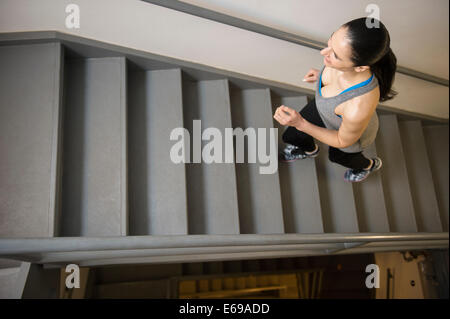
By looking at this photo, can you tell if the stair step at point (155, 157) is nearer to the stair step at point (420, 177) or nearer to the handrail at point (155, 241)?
the handrail at point (155, 241)

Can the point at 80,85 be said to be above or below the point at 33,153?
above

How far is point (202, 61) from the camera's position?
2.25 meters

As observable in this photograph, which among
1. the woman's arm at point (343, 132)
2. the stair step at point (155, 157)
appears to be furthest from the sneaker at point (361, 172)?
the stair step at point (155, 157)

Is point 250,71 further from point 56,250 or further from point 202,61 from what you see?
point 56,250

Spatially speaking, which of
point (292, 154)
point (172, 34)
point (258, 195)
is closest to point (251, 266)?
point (258, 195)

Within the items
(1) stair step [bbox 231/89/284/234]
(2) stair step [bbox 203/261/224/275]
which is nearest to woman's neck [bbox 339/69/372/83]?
(1) stair step [bbox 231/89/284/234]

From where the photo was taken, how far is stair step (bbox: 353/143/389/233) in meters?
2.68

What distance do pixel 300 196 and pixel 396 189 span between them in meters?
1.05

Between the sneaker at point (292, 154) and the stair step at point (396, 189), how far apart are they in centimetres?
105

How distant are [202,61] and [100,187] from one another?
1016 mm

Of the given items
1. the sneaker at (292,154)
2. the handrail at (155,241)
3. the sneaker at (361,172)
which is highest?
the sneaker at (292,154)

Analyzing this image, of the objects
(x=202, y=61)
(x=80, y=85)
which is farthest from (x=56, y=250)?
(x=202, y=61)

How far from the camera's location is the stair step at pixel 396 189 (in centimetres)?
290

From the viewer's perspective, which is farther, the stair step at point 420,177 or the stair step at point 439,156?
the stair step at point 439,156
